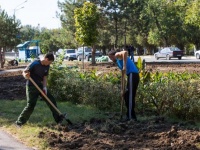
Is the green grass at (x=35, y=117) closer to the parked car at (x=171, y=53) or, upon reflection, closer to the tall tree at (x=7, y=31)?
the tall tree at (x=7, y=31)

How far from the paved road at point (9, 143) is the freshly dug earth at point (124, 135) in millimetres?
436

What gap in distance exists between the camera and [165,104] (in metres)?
9.30

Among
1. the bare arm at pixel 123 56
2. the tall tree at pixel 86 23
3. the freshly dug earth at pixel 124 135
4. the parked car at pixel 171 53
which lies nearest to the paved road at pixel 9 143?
the freshly dug earth at pixel 124 135

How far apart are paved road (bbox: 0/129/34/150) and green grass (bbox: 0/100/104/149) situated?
123 mm

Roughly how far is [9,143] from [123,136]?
2.03 meters

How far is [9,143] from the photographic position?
7.19 m

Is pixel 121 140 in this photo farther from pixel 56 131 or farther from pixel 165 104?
pixel 165 104

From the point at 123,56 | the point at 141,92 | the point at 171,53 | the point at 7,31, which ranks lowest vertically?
the point at 141,92

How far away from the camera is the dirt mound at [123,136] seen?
253 inches

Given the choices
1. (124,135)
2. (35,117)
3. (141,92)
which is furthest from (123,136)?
(35,117)

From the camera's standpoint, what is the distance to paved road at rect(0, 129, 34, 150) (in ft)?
22.3

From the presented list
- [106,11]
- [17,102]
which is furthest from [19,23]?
[17,102]

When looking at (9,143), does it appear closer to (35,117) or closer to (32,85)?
(32,85)

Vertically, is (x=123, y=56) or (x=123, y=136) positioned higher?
(x=123, y=56)
